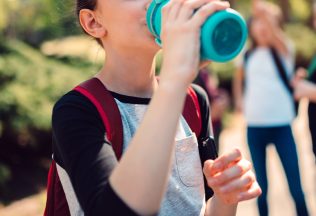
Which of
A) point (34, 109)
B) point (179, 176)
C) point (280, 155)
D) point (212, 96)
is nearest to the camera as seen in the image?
point (179, 176)

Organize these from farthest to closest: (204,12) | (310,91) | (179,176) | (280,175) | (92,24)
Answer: (280,175), (310,91), (92,24), (179,176), (204,12)

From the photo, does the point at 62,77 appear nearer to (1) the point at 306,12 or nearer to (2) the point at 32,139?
(2) the point at 32,139

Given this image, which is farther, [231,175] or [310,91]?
[310,91]

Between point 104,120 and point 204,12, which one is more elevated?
point 204,12

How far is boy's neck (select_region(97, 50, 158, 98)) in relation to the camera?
1.54 m

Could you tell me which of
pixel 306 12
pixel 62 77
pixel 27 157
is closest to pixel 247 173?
pixel 62 77

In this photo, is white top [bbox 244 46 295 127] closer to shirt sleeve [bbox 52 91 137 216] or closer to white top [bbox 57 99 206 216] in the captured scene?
white top [bbox 57 99 206 216]

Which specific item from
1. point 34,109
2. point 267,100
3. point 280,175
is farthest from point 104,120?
point 280,175

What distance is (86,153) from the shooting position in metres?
1.20

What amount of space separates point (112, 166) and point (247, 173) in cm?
34

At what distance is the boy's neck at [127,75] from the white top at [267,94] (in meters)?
2.87

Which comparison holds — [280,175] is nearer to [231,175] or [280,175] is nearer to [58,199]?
[58,199]

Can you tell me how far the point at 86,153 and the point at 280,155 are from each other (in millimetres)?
3206

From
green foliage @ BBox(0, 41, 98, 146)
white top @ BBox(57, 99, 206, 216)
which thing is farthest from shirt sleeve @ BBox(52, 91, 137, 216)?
green foliage @ BBox(0, 41, 98, 146)
